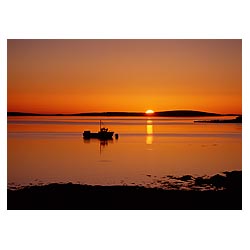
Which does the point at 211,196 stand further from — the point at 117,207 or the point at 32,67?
the point at 32,67

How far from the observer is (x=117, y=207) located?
202 inches

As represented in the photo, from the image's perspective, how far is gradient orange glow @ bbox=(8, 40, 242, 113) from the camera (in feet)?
17.6

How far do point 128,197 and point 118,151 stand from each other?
3.37ft

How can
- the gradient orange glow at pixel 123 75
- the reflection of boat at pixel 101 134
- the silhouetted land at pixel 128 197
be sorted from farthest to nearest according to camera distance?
the reflection of boat at pixel 101 134 → the gradient orange glow at pixel 123 75 → the silhouetted land at pixel 128 197

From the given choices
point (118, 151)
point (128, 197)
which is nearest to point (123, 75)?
point (118, 151)


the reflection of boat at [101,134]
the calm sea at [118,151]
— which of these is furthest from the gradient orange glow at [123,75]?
the reflection of boat at [101,134]

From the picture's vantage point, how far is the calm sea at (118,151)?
5.42m

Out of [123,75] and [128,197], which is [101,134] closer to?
[123,75]

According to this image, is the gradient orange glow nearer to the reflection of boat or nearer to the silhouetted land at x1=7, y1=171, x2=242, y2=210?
the reflection of boat

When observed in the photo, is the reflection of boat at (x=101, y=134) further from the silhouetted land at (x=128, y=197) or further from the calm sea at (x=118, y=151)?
the silhouetted land at (x=128, y=197)

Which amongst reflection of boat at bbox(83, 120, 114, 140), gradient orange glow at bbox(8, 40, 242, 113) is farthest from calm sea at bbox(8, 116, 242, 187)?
gradient orange glow at bbox(8, 40, 242, 113)

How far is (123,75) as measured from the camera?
231 inches

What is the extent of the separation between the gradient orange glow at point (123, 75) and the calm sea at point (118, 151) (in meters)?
0.20
